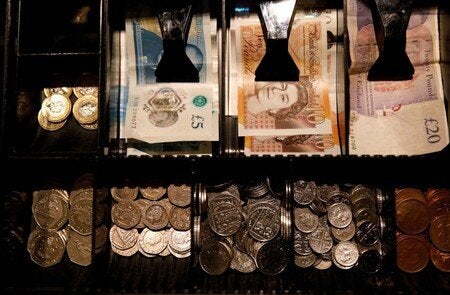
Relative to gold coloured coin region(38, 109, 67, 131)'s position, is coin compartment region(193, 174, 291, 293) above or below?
below

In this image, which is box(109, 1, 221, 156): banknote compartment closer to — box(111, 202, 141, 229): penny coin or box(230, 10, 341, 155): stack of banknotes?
box(230, 10, 341, 155): stack of banknotes

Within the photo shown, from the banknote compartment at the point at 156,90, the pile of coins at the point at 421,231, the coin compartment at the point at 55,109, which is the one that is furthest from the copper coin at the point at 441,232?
the coin compartment at the point at 55,109

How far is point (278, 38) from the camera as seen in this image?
180cm

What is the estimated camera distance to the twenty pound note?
1.85 meters

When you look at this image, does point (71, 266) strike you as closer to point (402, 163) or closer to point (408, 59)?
point (402, 163)

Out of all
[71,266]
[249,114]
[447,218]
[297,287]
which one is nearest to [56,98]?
[71,266]

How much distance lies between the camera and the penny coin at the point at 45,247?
1842 millimetres

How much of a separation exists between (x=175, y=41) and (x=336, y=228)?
1055mm

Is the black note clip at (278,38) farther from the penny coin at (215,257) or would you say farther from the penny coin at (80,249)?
the penny coin at (80,249)

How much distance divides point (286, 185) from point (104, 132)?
2.52ft

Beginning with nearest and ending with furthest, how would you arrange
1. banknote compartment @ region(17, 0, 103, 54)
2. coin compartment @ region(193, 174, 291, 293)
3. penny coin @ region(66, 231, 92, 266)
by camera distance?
coin compartment @ region(193, 174, 291, 293) < penny coin @ region(66, 231, 92, 266) < banknote compartment @ region(17, 0, 103, 54)

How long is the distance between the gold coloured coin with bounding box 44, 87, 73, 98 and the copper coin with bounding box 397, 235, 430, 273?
159cm

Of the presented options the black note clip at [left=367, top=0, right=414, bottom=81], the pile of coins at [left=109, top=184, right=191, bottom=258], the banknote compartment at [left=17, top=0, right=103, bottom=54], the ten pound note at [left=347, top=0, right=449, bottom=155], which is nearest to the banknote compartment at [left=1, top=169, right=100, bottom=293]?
the pile of coins at [left=109, top=184, right=191, bottom=258]

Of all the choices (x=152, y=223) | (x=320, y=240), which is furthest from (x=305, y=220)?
(x=152, y=223)
